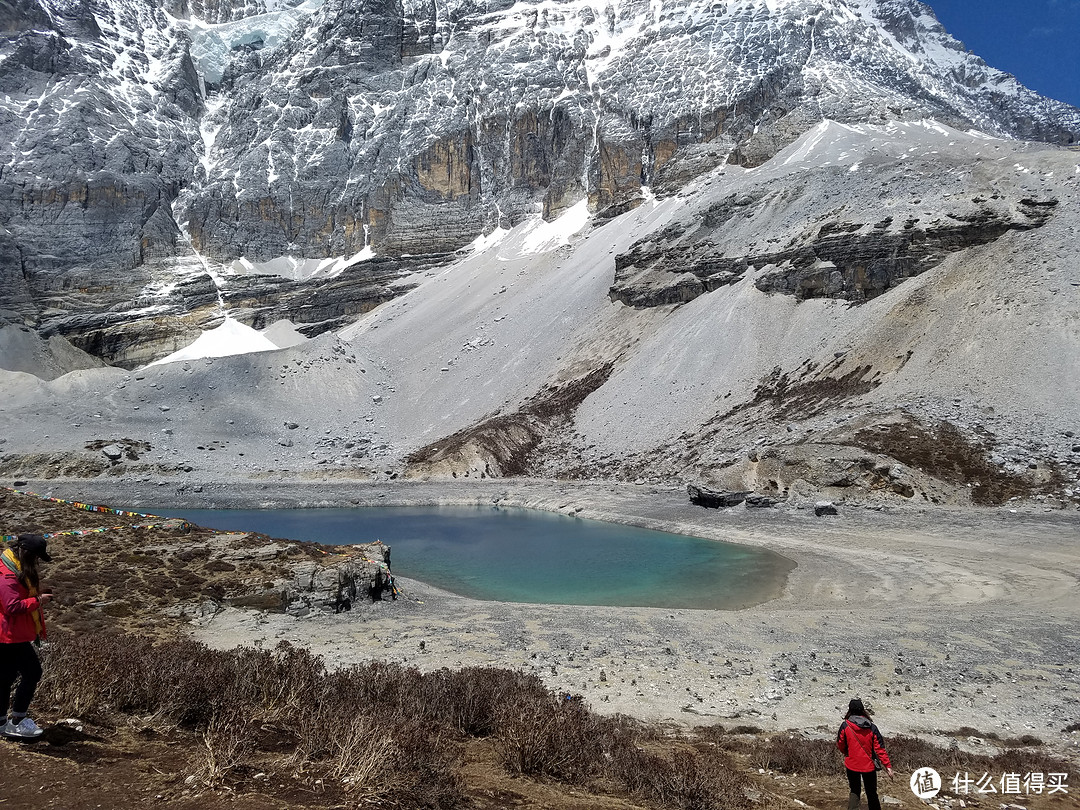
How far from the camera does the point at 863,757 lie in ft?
22.0

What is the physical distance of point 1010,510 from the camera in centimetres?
2986

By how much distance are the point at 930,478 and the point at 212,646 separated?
1273 inches

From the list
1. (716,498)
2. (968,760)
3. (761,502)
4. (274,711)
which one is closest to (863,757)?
(968,760)

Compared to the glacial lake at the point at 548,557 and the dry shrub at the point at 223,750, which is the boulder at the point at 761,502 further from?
the dry shrub at the point at 223,750

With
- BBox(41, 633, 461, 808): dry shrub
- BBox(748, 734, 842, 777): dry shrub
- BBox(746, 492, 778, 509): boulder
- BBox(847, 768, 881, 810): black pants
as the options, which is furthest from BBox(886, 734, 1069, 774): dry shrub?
BBox(746, 492, 778, 509): boulder

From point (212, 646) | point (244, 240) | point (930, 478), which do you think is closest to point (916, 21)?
point (244, 240)

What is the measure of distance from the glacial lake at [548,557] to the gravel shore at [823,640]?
69.5 inches

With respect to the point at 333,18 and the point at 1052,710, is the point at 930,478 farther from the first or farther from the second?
the point at 333,18

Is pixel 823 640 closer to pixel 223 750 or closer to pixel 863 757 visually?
pixel 863 757

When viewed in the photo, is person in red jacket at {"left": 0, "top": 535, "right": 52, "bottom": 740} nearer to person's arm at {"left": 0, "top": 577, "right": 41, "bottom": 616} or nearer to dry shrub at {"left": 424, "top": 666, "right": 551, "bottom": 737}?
person's arm at {"left": 0, "top": 577, "right": 41, "bottom": 616}

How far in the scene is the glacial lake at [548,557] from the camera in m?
22.1

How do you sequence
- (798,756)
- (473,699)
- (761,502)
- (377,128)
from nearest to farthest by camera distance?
(473,699) < (798,756) < (761,502) < (377,128)

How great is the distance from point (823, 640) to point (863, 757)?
345 inches

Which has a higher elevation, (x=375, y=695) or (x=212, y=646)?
(x=375, y=695)
